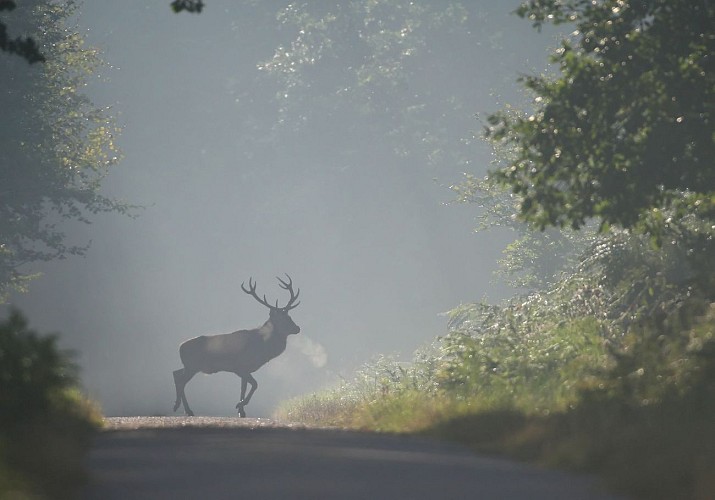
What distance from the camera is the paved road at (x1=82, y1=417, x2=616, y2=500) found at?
8336 millimetres

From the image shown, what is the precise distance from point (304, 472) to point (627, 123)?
7.78 m

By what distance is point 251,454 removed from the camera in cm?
1028

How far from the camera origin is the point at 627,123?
51.2 feet

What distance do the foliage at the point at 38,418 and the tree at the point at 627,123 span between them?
5.35m

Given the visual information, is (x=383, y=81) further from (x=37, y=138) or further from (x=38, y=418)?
(x=38, y=418)

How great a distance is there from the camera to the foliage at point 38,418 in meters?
8.55

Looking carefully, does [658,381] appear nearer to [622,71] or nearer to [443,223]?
[622,71]

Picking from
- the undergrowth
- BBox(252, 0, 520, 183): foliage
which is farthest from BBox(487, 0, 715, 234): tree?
BBox(252, 0, 520, 183): foliage

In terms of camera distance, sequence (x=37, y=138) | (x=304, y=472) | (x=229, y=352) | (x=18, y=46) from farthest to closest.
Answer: (x=229, y=352), (x=37, y=138), (x=18, y=46), (x=304, y=472)

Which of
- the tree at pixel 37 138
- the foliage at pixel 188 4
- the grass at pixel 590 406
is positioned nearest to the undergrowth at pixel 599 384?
the grass at pixel 590 406

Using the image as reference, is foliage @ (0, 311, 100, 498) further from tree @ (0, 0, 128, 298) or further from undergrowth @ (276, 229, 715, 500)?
tree @ (0, 0, 128, 298)

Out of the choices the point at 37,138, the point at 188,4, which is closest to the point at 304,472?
the point at 188,4

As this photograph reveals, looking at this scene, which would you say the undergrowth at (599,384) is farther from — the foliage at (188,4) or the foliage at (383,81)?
the foliage at (383,81)

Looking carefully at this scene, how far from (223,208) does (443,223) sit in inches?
634
